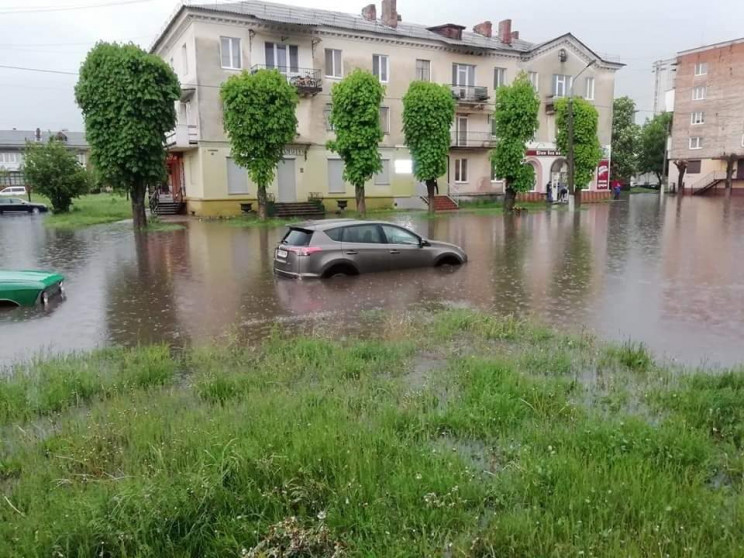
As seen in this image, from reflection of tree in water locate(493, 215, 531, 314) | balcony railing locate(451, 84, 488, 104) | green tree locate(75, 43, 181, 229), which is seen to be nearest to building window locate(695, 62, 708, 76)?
balcony railing locate(451, 84, 488, 104)

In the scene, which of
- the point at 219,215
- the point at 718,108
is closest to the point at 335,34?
the point at 219,215

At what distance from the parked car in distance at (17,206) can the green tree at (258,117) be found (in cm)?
2232

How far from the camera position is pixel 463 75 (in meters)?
43.3

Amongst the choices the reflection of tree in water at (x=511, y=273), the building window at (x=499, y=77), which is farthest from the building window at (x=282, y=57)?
the reflection of tree in water at (x=511, y=273)

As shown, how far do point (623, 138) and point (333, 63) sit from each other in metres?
43.6

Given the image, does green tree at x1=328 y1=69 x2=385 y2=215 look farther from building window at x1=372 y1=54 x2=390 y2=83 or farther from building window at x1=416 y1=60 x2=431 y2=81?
building window at x1=416 y1=60 x2=431 y2=81

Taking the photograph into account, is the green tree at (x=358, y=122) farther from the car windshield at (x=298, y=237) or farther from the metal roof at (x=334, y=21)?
the car windshield at (x=298, y=237)

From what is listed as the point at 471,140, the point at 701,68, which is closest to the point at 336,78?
the point at 471,140

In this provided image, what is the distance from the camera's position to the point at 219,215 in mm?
34875

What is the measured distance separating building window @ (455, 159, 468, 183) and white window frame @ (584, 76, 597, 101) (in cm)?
1377

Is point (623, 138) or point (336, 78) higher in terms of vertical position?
point (336, 78)

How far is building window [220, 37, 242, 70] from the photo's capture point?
3409cm

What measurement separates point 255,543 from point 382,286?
30.8ft

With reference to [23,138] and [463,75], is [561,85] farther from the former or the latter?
[23,138]
